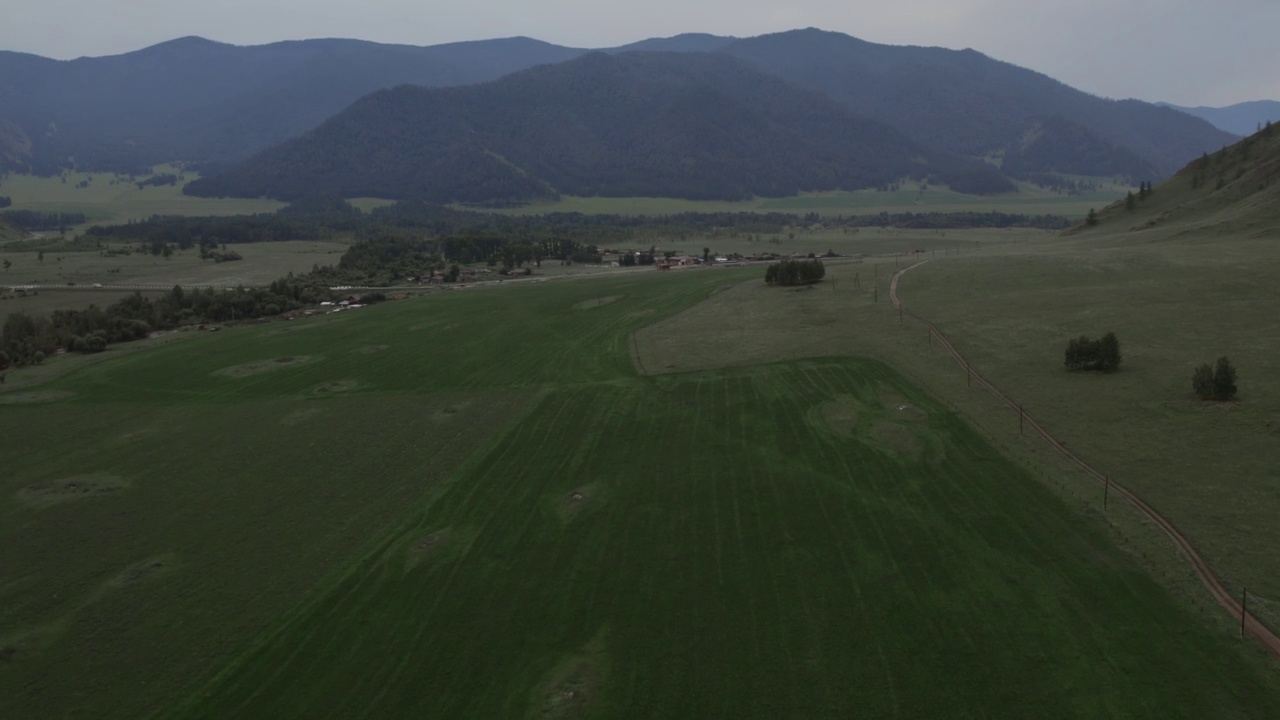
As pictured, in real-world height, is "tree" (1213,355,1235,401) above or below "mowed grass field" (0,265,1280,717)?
above

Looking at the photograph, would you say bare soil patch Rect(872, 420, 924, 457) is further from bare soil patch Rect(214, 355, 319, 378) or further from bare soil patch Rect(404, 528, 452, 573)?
bare soil patch Rect(214, 355, 319, 378)

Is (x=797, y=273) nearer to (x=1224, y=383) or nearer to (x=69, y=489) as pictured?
(x=1224, y=383)

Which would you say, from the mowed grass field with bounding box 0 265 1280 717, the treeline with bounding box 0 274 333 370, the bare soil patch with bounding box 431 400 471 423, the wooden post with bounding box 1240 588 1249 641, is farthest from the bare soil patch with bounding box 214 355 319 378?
the wooden post with bounding box 1240 588 1249 641

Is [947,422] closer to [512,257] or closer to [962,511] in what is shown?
[962,511]

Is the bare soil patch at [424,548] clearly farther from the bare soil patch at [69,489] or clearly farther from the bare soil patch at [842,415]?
the bare soil patch at [842,415]

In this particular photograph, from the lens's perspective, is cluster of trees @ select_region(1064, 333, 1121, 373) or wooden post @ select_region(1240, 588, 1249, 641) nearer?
wooden post @ select_region(1240, 588, 1249, 641)

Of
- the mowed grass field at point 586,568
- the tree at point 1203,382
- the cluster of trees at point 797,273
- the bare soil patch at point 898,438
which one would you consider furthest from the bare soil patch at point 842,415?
the cluster of trees at point 797,273
